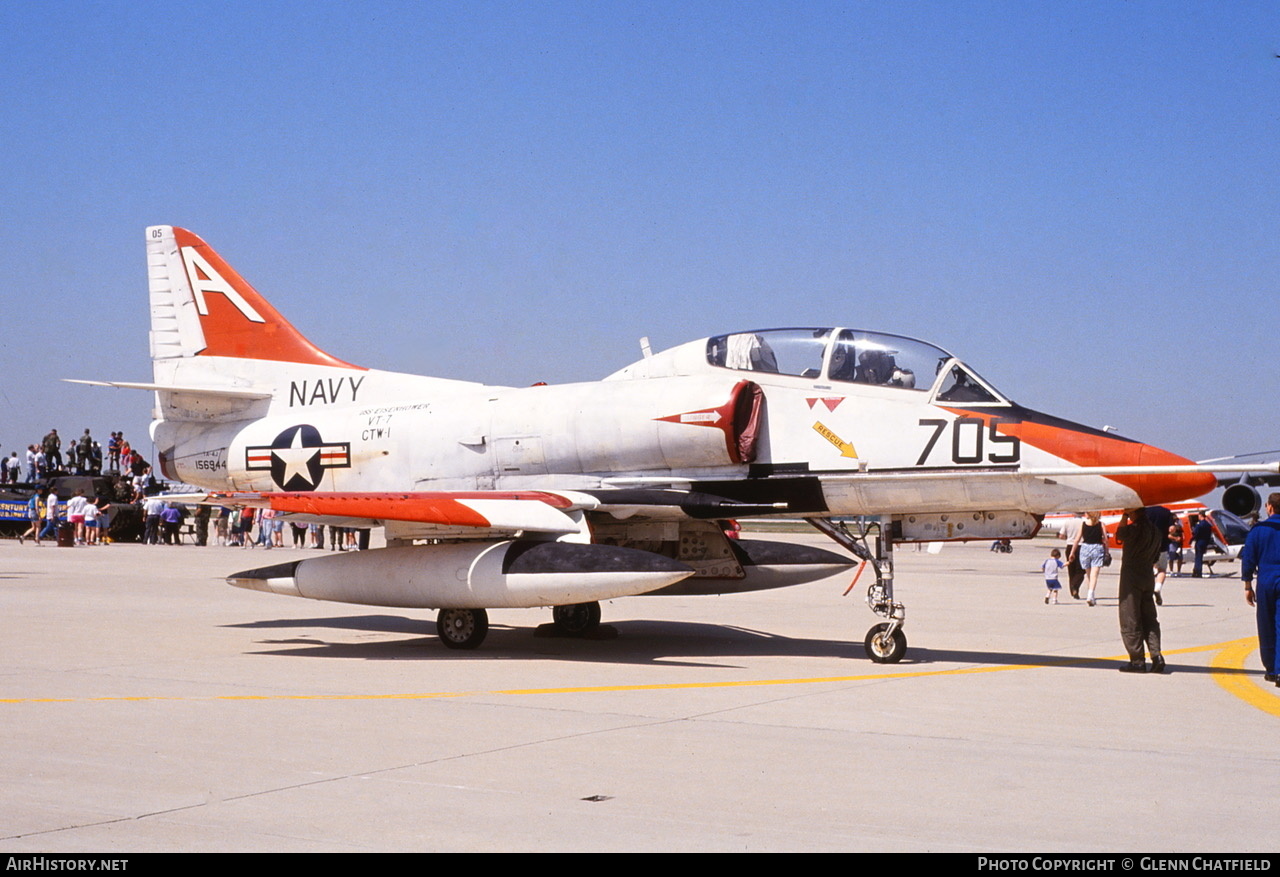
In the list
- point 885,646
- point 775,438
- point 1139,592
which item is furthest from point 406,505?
point 1139,592

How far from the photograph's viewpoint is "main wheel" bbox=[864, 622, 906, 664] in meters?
11.2

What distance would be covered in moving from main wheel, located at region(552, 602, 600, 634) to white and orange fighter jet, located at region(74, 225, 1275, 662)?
0.02 m

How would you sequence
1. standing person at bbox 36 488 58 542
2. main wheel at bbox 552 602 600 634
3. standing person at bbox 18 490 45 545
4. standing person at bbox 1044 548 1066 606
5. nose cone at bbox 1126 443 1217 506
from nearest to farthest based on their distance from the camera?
nose cone at bbox 1126 443 1217 506 < main wheel at bbox 552 602 600 634 < standing person at bbox 1044 548 1066 606 < standing person at bbox 36 488 58 542 < standing person at bbox 18 490 45 545

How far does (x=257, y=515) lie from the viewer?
1538 inches

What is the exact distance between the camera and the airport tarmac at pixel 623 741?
5.22 meters

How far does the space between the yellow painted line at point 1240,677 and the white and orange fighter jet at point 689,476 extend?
5.28ft

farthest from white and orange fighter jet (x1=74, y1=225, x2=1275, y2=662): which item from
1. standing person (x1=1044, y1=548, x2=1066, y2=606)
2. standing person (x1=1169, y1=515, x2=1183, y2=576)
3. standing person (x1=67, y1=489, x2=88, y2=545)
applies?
standing person (x1=67, y1=489, x2=88, y2=545)

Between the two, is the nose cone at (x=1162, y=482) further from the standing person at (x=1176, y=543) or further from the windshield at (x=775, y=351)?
the standing person at (x=1176, y=543)

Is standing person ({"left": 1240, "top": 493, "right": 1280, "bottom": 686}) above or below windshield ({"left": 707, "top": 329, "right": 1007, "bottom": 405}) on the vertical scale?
below

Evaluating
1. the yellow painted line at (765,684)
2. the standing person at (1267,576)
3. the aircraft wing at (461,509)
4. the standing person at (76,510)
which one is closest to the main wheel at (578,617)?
the aircraft wing at (461,509)

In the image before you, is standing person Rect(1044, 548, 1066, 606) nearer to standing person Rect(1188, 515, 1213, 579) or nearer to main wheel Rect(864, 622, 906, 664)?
main wheel Rect(864, 622, 906, 664)
